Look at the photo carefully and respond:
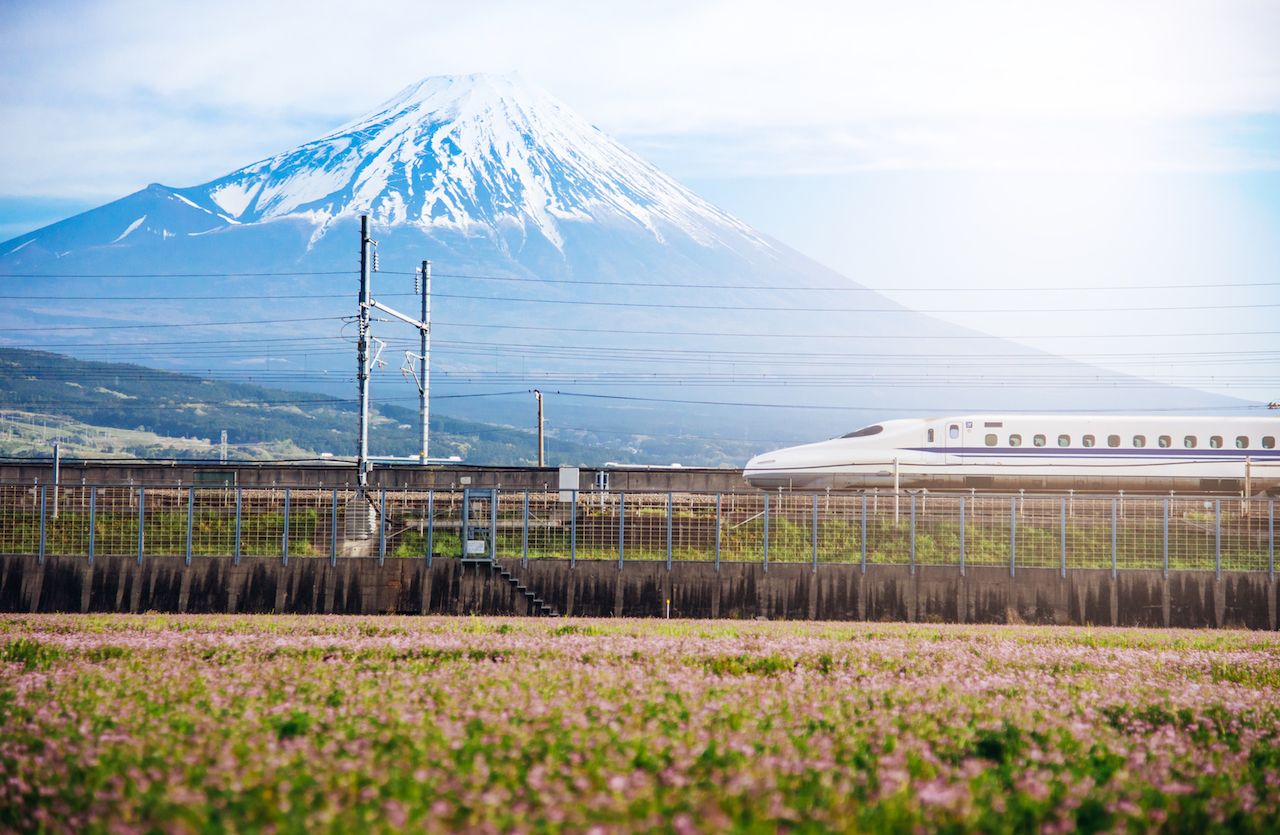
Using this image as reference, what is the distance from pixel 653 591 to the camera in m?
34.2

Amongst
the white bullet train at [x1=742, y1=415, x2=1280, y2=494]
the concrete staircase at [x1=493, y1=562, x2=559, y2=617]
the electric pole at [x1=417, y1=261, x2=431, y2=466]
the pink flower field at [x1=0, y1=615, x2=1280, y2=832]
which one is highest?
the electric pole at [x1=417, y1=261, x2=431, y2=466]

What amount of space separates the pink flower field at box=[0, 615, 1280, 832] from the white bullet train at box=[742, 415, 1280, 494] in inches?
1319

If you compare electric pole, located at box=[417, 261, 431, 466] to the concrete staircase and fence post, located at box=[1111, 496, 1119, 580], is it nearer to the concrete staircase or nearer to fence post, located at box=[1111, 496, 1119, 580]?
the concrete staircase

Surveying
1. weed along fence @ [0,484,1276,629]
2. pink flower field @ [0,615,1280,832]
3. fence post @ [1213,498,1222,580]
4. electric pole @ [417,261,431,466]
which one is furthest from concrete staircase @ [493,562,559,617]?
electric pole @ [417,261,431,466]

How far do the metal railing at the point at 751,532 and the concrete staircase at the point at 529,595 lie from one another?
2.45 ft

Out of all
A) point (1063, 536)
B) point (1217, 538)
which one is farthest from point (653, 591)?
point (1217, 538)

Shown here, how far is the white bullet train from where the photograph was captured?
5138cm

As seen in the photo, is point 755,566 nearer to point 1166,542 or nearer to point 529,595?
point 529,595

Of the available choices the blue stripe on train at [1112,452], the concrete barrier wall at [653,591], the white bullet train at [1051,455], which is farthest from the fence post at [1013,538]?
the blue stripe on train at [1112,452]

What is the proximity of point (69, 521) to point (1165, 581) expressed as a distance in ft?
108

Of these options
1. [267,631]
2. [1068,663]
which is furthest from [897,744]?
[267,631]

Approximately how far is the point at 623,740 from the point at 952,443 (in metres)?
44.2

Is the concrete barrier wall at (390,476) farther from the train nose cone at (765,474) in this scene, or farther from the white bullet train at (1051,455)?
the white bullet train at (1051,455)

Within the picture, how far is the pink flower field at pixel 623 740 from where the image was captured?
7730 millimetres
